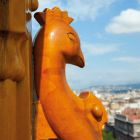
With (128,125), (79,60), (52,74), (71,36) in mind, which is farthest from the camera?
(128,125)

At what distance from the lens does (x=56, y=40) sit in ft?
6.95

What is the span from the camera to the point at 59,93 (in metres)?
2.07

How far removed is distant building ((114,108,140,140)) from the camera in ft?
152

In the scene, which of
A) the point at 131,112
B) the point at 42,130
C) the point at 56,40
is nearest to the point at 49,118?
the point at 42,130

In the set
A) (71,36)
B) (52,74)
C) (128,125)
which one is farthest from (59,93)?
(128,125)

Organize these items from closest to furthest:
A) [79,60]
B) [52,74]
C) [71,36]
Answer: [52,74], [71,36], [79,60]

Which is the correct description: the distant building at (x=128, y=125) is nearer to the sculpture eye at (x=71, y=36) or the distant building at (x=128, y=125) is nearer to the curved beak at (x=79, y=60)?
the curved beak at (x=79, y=60)

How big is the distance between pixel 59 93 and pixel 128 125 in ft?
154

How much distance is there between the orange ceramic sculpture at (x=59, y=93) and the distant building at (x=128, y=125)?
1749 inches

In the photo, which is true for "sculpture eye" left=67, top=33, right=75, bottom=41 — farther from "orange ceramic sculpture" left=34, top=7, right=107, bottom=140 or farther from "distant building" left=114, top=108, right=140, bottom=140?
"distant building" left=114, top=108, right=140, bottom=140

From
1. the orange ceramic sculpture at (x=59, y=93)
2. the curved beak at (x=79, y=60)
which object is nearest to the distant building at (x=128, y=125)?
the curved beak at (x=79, y=60)

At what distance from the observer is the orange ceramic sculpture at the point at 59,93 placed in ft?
6.62

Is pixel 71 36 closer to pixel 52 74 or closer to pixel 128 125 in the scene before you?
pixel 52 74

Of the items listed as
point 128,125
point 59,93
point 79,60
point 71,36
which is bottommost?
point 128,125
